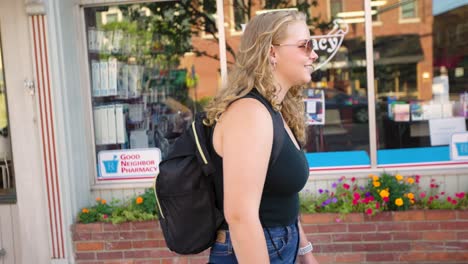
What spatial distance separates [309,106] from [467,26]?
1.60 m

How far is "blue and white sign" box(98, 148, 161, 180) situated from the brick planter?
0.60m

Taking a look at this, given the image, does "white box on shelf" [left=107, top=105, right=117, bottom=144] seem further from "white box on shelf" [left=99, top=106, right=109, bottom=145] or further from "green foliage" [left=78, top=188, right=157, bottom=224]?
"green foliage" [left=78, top=188, right=157, bottom=224]

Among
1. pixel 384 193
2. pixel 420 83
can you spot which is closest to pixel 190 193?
pixel 384 193

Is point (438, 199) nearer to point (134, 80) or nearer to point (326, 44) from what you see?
point (326, 44)

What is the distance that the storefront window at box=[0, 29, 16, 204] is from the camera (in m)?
4.65

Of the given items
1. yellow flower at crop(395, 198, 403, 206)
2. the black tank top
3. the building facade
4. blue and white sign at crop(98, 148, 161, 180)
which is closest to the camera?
the black tank top

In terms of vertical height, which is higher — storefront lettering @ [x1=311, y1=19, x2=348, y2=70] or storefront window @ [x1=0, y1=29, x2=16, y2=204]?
storefront lettering @ [x1=311, y1=19, x2=348, y2=70]

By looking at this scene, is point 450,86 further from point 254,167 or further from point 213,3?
point 254,167

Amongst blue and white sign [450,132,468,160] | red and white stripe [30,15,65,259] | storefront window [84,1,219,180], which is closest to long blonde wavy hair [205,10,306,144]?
red and white stripe [30,15,65,259]

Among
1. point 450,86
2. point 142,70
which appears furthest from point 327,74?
point 142,70

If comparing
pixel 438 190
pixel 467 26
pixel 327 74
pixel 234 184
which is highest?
pixel 467 26

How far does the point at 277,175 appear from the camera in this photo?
1717 millimetres

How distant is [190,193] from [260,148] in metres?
0.32

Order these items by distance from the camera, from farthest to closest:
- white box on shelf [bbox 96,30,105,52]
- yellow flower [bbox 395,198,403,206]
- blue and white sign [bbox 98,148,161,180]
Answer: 1. white box on shelf [bbox 96,30,105,52]
2. blue and white sign [bbox 98,148,161,180]
3. yellow flower [bbox 395,198,403,206]
